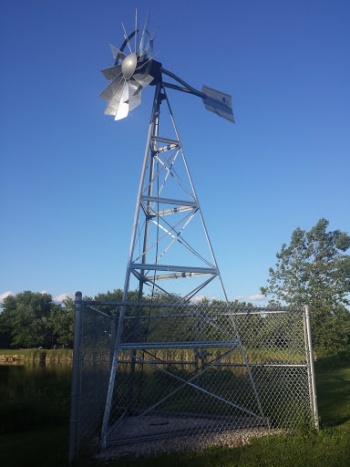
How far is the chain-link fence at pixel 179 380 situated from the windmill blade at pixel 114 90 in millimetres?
4358

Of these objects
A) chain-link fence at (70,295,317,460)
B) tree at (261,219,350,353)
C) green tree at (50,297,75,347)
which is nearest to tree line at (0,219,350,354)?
tree at (261,219,350,353)

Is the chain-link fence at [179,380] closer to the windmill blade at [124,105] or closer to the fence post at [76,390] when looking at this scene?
the fence post at [76,390]

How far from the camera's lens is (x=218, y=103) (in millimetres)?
9281

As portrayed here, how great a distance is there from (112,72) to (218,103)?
2342 millimetres

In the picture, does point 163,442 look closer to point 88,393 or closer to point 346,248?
point 88,393

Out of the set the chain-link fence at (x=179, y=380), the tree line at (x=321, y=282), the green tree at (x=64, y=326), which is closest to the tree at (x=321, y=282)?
the tree line at (x=321, y=282)

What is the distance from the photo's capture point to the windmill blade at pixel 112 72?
8.48 metres

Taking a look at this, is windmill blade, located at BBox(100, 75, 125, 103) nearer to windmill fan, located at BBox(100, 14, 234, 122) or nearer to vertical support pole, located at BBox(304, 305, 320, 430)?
windmill fan, located at BBox(100, 14, 234, 122)

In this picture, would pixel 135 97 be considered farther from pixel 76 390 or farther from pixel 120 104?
pixel 76 390

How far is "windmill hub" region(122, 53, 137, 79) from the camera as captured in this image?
8055 mm

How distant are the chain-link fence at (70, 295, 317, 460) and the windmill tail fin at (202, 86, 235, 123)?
4333mm

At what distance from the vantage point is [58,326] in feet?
160

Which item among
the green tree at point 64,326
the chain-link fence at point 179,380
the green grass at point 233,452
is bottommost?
the green grass at point 233,452

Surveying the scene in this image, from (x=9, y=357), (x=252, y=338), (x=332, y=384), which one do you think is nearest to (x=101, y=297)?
(x=9, y=357)
